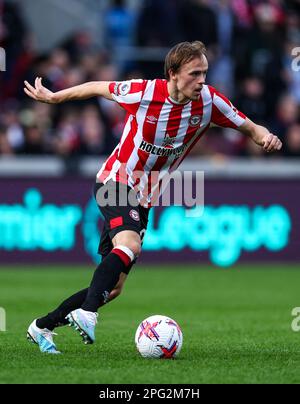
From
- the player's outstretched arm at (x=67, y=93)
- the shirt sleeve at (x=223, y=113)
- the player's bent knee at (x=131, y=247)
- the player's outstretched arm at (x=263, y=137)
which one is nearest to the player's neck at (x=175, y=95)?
the shirt sleeve at (x=223, y=113)

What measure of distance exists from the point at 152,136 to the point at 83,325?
5.64ft

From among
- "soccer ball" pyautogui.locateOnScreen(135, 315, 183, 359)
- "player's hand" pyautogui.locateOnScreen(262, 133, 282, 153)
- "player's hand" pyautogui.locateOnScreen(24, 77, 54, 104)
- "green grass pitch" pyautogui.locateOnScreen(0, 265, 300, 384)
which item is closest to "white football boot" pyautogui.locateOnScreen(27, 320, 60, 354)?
"green grass pitch" pyautogui.locateOnScreen(0, 265, 300, 384)

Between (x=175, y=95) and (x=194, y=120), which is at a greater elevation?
(x=175, y=95)

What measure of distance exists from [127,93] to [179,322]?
320 centimetres

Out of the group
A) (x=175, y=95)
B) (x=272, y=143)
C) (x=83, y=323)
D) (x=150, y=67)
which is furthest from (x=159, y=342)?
(x=150, y=67)

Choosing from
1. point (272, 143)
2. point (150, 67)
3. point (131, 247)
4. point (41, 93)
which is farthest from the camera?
point (150, 67)

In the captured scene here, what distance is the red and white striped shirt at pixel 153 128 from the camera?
8.23 meters

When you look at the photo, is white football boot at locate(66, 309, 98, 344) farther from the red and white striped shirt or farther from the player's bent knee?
the red and white striped shirt

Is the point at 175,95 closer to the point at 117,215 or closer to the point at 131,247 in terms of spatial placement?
the point at 117,215

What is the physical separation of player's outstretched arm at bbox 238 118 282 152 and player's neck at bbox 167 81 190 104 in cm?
58

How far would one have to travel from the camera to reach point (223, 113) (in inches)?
332

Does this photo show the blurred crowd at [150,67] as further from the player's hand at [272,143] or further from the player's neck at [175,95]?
the player's hand at [272,143]

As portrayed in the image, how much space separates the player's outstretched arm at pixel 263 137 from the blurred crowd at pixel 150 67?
8.53m
